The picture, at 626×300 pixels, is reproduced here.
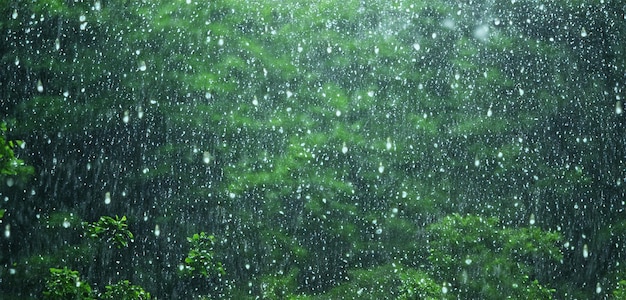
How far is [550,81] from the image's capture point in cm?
1002

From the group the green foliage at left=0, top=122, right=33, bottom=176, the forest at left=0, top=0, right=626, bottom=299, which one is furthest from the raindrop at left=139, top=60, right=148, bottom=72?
the green foliage at left=0, top=122, right=33, bottom=176

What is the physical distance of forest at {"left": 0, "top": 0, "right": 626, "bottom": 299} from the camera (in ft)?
27.8

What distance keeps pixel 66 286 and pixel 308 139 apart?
4350 mm

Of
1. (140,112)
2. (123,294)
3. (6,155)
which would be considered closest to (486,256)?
(123,294)

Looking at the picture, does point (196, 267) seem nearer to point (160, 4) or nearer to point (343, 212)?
point (343, 212)

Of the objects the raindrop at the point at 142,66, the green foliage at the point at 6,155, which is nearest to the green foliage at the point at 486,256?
the raindrop at the point at 142,66

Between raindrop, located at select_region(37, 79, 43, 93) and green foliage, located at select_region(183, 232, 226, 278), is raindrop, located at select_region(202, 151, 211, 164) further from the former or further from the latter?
raindrop, located at select_region(37, 79, 43, 93)

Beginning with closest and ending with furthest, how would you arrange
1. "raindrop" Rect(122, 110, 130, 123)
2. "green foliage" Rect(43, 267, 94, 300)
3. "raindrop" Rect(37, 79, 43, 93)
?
"green foliage" Rect(43, 267, 94, 300) → "raindrop" Rect(37, 79, 43, 93) → "raindrop" Rect(122, 110, 130, 123)

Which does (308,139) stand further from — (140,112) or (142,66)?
(142,66)

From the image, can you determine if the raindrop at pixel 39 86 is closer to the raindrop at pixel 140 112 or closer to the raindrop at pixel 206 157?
the raindrop at pixel 140 112

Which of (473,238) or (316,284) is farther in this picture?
(316,284)

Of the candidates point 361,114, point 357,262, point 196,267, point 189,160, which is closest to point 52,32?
point 189,160

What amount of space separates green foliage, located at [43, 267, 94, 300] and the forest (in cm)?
186

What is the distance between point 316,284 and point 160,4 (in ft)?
14.3
